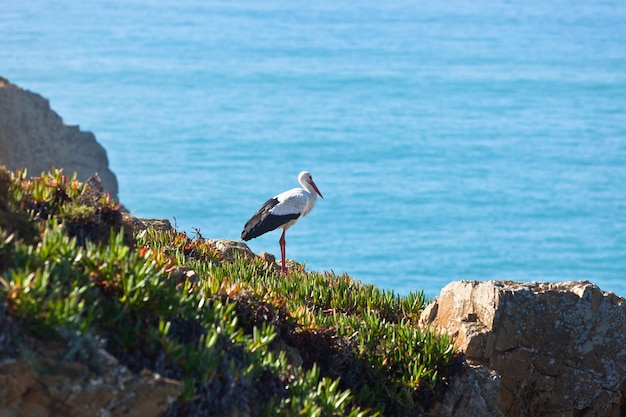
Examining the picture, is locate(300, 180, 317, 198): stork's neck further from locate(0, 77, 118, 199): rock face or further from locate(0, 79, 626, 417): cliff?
locate(0, 77, 118, 199): rock face

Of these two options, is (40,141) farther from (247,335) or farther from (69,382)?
(69,382)

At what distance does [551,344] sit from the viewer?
10383 mm

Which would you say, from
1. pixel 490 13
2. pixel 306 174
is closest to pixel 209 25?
pixel 490 13

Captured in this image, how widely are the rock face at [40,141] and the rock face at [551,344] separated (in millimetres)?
20734

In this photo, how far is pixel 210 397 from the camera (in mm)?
6566

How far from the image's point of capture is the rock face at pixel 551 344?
33.7 feet

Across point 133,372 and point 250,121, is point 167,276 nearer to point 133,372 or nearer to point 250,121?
point 133,372

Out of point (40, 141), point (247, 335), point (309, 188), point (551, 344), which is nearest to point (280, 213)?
point (309, 188)

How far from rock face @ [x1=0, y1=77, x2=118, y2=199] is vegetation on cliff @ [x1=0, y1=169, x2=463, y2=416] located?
20.9 metres

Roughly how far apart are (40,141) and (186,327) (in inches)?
951

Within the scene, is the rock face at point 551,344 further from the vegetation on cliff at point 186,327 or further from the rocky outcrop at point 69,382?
the rocky outcrop at point 69,382

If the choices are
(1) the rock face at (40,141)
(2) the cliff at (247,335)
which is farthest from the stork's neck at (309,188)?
(1) the rock face at (40,141)

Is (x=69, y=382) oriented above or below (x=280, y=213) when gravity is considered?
below

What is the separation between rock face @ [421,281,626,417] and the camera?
33.7 ft
